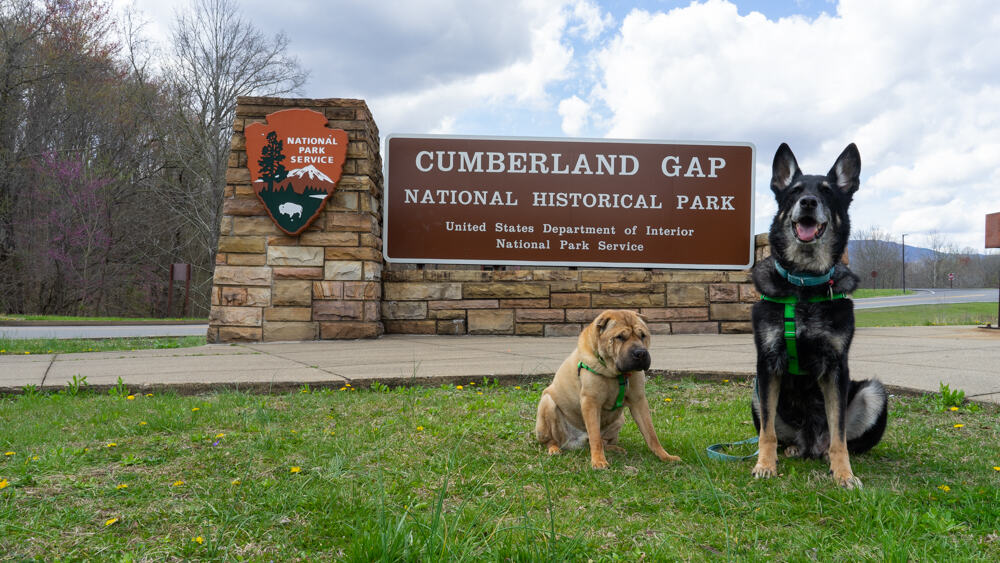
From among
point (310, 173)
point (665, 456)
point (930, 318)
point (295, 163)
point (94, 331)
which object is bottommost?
point (94, 331)

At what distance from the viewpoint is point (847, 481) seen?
2645 mm

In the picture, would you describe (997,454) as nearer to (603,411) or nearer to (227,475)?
(603,411)

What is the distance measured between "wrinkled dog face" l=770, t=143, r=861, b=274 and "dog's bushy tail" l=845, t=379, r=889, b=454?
703 mm

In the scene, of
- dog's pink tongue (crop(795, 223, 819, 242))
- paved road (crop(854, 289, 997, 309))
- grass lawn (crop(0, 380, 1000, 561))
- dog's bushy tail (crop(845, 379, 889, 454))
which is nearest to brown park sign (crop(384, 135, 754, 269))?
grass lawn (crop(0, 380, 1000, 561))

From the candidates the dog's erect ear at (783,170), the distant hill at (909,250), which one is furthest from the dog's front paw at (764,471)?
the distant hill at (909,250)

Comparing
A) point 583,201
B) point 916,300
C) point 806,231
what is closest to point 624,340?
point 806,231

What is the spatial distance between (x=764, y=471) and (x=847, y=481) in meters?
0.33

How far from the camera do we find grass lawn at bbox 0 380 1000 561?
194cm

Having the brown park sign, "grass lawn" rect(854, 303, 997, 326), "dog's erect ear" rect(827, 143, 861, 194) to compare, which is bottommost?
"grass lawn" rect(854, 303, 997, 326)

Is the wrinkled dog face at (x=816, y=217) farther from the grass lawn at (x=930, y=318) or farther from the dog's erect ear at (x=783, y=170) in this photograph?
the grass lawn at (x=930, y=318)

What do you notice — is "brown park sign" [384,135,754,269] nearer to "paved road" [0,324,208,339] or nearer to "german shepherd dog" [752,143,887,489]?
"german shepherd dog" [752,143,887,489]

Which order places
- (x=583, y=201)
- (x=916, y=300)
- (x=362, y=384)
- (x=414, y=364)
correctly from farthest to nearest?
1. (x=916, y=300)
2. (x=583, y=201)
3. (x=414, y=364)
4. (x=362, y=384)

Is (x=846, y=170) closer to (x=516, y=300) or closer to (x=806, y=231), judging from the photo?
(x=806, y=231)

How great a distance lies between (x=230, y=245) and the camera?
27.7 feet
